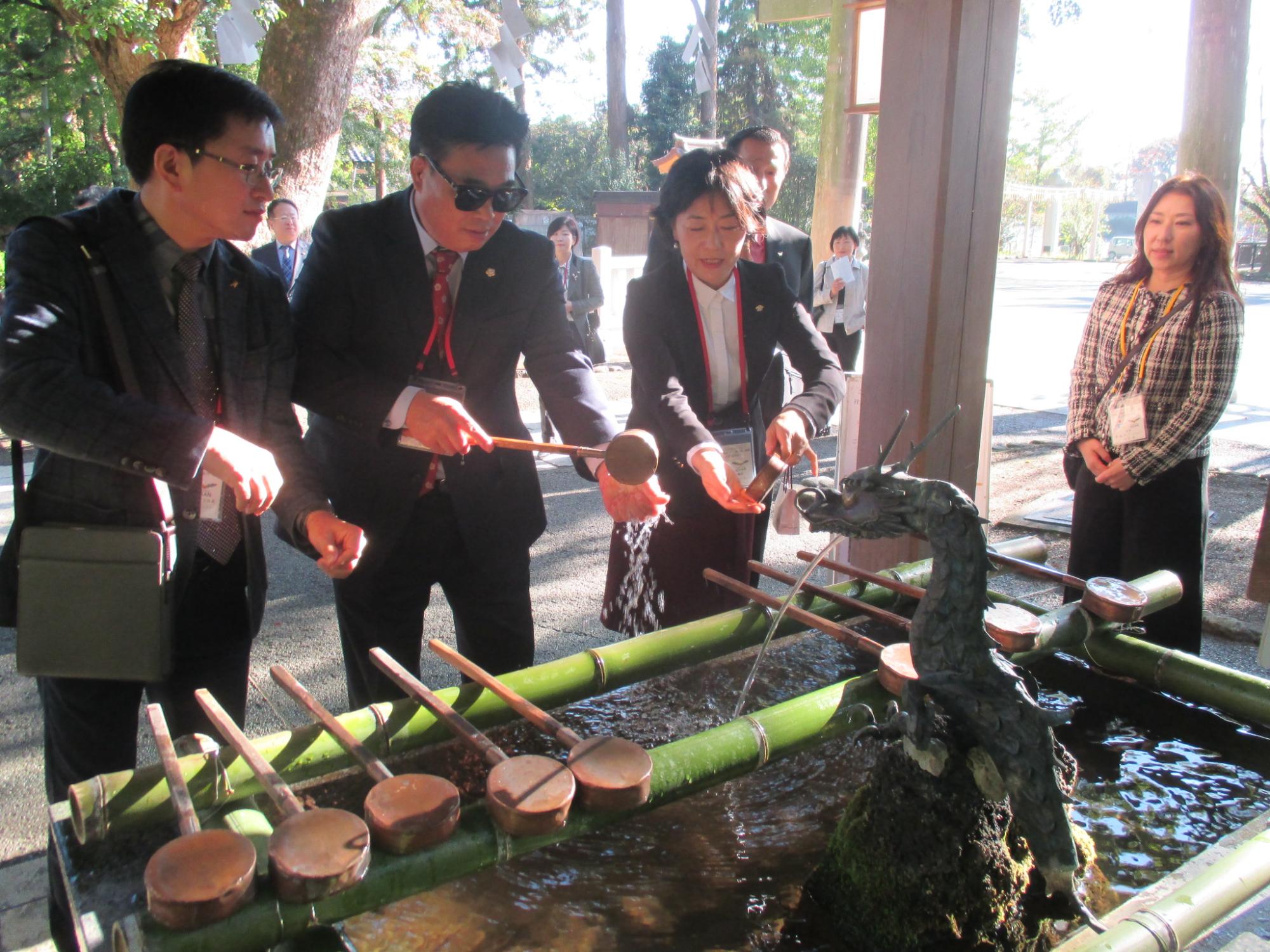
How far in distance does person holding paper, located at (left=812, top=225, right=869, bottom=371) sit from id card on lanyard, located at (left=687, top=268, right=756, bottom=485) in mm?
5059

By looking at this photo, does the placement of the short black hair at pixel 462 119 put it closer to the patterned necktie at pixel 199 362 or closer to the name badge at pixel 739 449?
the patterned necktie at pixel 199 362

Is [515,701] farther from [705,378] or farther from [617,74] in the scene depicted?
[617,74]

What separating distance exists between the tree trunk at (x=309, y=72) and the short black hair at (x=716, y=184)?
6314 mm

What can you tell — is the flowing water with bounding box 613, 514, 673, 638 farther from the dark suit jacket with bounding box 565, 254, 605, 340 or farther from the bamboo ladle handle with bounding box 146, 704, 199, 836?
the dark suit jacket with bounding box 565, 254, 605, 340

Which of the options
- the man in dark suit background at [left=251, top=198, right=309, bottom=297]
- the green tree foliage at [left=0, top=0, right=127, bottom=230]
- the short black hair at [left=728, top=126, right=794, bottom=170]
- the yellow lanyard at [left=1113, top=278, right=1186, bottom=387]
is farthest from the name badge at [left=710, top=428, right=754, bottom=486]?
the green tree foliage at [left=0, top=0, right=127, bottom=230]

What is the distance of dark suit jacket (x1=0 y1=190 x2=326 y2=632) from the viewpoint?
4.93 ft

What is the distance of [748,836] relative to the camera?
1.86 meters

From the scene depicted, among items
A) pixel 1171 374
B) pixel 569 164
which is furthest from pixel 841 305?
pixel 569 164

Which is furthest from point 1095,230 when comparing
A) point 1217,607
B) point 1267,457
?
point 1217,607

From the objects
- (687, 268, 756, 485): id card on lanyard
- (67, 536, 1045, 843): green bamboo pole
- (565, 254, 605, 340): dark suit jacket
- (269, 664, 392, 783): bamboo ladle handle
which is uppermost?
(565, 254, 605, 340): dark suit jacket

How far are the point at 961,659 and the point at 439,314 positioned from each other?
4.31ft

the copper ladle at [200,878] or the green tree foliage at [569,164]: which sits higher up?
the green tree foliage at [569,164]

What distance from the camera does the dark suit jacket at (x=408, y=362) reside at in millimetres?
1998

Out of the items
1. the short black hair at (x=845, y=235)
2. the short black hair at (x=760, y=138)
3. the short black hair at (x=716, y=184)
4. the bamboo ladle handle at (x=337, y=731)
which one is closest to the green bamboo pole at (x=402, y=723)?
the bamboo ladle handle at (x=337, y=731)
